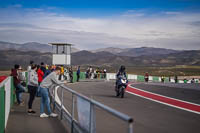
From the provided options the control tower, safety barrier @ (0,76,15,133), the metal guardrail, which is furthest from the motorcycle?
the control tower

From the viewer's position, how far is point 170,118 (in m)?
11.3

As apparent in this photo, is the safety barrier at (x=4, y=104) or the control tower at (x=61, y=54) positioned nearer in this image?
the safety barrier at (x=4, y=104)

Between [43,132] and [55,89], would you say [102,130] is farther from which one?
[55,89]

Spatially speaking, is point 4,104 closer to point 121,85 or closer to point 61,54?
point 121,85

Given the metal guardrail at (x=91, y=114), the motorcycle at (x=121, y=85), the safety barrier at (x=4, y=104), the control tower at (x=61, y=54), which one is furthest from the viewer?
the control tower at (x=61, y=54)

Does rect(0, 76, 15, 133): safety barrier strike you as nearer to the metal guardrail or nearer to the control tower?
the metal guardrail

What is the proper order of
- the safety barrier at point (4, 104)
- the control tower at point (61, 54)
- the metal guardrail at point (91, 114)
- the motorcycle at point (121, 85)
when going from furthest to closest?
the control tower at point (61, 54), the motorcycle at point (121, 85), the safety barrier at point (4, 104), the metal guardrail at point (91, 114)

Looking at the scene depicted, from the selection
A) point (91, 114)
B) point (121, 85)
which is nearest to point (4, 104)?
point (91, 114)

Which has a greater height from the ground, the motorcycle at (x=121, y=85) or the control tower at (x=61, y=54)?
the control tower at (x=61, y=54)

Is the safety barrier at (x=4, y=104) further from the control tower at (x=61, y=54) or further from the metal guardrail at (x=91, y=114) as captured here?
the control tower at (x=61, y=54)

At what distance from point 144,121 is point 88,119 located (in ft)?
14.8

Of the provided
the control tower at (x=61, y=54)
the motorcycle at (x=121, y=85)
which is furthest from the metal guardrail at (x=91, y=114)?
the control tower at (x=61, y=54)

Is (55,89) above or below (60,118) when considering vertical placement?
above

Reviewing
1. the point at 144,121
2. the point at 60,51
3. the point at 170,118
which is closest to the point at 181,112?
the point at 170,118
